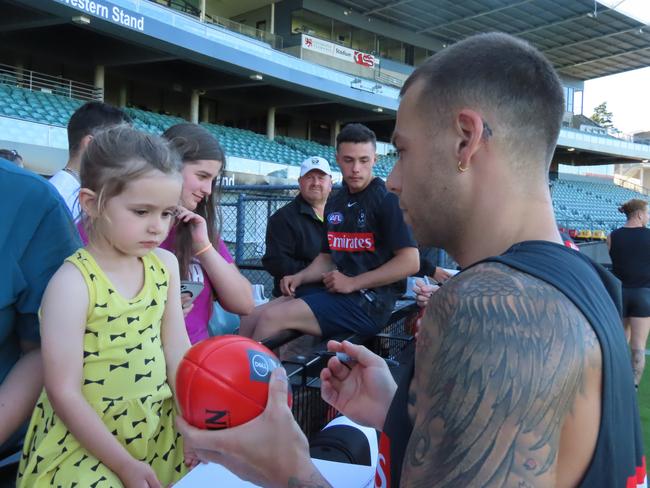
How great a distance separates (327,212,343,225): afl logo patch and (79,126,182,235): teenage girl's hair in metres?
1.90

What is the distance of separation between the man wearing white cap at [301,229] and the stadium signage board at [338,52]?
24.2 metres

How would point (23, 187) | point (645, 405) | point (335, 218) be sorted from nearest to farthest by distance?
1. point (23, 187)
2. point (335, 218)
3. point (645, 405)

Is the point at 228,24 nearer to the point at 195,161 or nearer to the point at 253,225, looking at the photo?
the point at 253,225

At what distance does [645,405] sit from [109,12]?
1742 cm

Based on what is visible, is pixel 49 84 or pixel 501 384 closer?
pixel 501 384

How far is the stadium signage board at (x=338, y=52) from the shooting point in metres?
27.4

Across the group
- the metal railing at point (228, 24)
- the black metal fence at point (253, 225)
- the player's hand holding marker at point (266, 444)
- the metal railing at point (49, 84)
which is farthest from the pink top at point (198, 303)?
the metal railing at point (228, 24)

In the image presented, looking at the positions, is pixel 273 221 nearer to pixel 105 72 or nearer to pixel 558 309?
pixel 558 309

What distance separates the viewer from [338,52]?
2892 cm

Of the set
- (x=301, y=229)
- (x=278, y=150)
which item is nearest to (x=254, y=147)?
(x=278, y=150)

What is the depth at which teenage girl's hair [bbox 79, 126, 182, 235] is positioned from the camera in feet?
5.32

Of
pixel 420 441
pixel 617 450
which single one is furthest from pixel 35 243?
pixel 617 450

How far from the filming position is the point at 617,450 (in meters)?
0.85

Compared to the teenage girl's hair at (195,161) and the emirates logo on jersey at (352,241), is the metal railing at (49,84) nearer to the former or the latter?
the emirates logo on jersey at (352,241)
